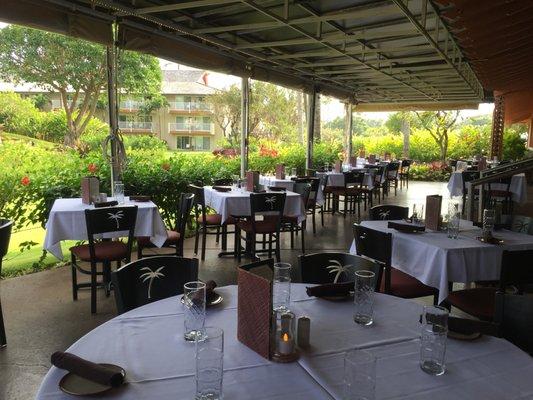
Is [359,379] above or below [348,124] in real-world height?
below

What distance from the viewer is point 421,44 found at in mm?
7172

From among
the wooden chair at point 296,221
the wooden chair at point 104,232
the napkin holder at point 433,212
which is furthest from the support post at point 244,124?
the napkin holder at point 433,212

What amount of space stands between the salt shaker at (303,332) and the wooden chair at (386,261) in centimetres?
134

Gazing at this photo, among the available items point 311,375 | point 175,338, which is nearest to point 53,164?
point 175,338

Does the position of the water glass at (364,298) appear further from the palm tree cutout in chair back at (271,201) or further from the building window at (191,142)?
the building window at (191,142)

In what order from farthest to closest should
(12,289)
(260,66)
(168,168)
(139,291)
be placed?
(260,66) < (168,168) < (12,289) < (139,291)

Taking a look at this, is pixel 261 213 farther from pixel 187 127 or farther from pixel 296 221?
pixel 187 127

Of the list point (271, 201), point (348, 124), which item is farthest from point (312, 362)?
point (348, 124)

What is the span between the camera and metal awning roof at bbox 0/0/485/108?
4806 mm

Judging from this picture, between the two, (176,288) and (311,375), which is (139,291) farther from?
(311,375)

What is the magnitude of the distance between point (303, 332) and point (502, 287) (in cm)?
150

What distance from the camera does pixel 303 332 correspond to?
1.33 metres

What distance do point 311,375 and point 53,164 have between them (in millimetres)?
4435

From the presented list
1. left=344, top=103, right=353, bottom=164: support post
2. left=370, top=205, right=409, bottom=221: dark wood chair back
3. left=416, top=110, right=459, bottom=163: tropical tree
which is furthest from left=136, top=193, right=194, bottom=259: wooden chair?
left=416, top=110, right=459, bottom=163: tropical tree
